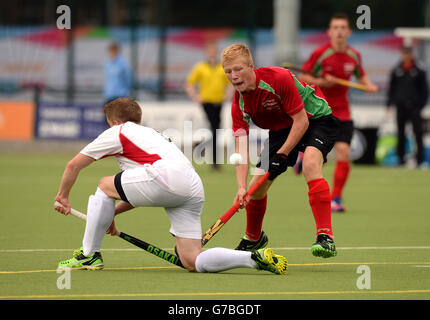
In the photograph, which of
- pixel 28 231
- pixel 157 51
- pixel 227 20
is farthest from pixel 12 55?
pixel 28 231

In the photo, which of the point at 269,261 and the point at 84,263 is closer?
the point at 269,261

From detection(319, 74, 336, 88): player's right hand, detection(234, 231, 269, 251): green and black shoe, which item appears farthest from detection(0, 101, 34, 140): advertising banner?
detection(234, 231, 269, 251): green and black shoe

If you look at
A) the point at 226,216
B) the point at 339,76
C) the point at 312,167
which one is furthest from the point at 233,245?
the point at 339,76

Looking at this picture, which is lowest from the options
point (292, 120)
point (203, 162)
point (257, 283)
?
point (203, 162)

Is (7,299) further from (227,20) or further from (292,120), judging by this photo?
(227,20)

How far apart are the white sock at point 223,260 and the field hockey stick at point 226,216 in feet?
1.68

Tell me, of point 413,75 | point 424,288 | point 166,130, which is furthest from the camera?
point 166,130

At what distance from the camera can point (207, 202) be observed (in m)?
11.8

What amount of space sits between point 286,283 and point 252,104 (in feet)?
4.78

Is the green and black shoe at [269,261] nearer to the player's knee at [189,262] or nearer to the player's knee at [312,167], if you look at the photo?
the player's knee at [189,262]

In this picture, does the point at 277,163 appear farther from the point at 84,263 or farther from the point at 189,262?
the point at 84,263

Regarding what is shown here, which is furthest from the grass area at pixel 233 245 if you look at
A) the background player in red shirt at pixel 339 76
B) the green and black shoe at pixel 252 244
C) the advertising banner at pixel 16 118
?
the advertising banner at pixel 16 118

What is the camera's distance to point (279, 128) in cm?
739

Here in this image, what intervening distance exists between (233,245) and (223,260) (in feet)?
5.84
